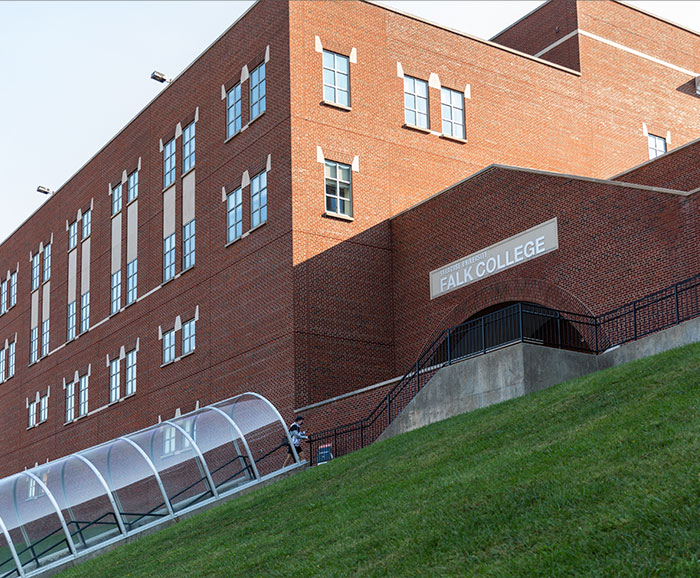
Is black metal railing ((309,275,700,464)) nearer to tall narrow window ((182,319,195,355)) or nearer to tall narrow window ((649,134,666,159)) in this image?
tall narrow window ((182,319,195,355))

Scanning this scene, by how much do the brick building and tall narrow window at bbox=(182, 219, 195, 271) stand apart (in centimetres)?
9

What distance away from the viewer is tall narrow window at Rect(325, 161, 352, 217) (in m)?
35.3

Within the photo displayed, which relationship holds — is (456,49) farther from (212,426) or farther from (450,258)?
(212,426)

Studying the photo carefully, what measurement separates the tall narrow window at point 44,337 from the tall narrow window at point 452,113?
25478 mm

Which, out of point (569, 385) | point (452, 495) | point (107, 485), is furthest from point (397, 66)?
point (452, 495)

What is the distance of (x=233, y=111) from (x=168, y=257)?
6770 mm

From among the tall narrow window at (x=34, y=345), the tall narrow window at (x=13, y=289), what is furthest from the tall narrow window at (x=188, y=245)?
the tall narrow window at (x=13, y=289)

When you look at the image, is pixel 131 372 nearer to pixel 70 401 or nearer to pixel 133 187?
pixel 70 401

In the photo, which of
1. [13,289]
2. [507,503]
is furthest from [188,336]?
[507,503]

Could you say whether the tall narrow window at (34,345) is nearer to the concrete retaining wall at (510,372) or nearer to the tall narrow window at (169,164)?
the tall narrow window at (169,164)

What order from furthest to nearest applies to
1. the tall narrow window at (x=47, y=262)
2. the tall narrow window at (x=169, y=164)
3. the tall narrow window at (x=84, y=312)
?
the tall narrow window at (x=47, y=262) < the tall narrow window at (x=84, y=312) < the tall narrow window at (x=169, y=164)

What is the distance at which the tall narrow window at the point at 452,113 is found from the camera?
126 feet

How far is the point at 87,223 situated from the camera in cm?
5119

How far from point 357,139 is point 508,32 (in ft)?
44.9
